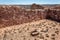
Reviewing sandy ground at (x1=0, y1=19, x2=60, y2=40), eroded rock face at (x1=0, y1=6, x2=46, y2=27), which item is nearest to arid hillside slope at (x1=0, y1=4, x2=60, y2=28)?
eroded rock face at (x1=0, y1=6, x2=46, y2=27)

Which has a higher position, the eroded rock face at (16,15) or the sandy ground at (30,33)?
the eroded rock face at (16,15)

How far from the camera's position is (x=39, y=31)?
14.0 meters

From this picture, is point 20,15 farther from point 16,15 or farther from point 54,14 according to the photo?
point 54,14

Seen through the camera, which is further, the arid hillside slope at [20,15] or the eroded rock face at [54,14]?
the eroded rock face at [54,14]

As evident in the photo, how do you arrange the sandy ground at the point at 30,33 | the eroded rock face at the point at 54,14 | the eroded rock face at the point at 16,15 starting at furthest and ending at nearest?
the eroded rock face at the point at 54,14, the eroded rock face at the point at 16,15, the sandy ground at the point at 30,33

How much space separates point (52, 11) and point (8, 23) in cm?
536

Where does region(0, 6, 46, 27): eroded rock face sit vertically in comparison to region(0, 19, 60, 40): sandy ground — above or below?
above

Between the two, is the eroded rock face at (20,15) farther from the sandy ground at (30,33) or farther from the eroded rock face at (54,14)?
the sandy ground at (30,33)

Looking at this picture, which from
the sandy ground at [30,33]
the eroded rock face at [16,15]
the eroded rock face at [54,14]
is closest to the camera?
the sandy ground at [30,33]

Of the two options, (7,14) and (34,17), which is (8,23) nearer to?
(7,14)

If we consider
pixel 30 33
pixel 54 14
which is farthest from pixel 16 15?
pixel 54 14

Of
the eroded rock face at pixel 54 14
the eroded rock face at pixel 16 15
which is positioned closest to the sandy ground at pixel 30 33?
the eroded rock face at pixel 16 15

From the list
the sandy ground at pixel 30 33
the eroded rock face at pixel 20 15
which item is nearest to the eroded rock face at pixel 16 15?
the eroded rock face at pixel 20 15

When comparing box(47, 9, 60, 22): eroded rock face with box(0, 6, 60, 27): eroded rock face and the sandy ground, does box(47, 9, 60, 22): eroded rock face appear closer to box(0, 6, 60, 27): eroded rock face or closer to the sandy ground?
box(0, 6, 60, 27): eroded rock face
